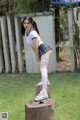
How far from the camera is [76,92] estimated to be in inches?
276

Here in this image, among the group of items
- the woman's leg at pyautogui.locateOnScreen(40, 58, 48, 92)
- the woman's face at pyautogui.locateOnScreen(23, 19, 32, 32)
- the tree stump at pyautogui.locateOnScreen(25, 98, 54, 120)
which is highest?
the woman's face at pyautogui.locateOnScreen(23, 19, 32, 32)

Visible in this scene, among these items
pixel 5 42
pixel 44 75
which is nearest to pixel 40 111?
pixel 44 75

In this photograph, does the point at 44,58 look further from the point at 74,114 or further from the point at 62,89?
the point at 62,89

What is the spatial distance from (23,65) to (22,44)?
528 mm

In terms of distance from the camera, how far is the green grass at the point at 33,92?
609 centimetres

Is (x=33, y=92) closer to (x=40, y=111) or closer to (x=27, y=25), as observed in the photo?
(x=27, y=25)

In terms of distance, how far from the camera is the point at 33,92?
7141 mm

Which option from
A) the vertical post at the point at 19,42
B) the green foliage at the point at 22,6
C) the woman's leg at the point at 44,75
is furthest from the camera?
the green foliage at the point at 22,6

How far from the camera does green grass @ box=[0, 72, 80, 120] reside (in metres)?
6.09

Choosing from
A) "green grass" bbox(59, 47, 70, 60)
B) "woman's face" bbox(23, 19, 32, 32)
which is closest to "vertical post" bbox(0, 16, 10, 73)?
"green grass" bbox(59, 47, 70, 60)

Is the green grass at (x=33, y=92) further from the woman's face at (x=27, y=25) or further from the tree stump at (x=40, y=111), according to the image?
the woman's face at (x=27, y=25)

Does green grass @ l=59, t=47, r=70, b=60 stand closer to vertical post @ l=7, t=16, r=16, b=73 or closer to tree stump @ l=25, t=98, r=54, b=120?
vertical post @ l=7, t=16, r=16, b=73

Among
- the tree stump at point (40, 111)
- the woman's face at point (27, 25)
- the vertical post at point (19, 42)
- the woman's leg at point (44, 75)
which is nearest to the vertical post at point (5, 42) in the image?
the vertical post at point (19, 42)

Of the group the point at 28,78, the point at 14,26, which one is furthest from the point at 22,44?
the point at 28,78
